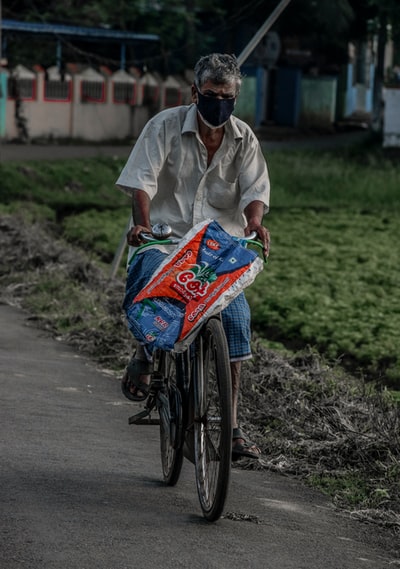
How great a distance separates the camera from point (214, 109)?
20.7 feet

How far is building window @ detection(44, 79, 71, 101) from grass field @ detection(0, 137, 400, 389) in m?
6.49

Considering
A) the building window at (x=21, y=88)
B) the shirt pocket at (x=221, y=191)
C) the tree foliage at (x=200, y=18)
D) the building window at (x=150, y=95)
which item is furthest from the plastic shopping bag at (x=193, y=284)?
the building window at (x=150, y=95)

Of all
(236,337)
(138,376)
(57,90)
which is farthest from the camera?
(57,90)

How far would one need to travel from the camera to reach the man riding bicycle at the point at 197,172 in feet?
20.7

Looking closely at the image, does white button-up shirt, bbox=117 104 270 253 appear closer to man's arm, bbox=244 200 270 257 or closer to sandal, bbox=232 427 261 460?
man's arm, bbox=244 200 270 257

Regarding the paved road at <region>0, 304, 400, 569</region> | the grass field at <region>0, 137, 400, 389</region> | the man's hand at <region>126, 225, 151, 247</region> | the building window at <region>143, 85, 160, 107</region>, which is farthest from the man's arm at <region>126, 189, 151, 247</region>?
the building window at <region>143, 85, 160, 107</region>

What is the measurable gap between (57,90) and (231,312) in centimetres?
3030

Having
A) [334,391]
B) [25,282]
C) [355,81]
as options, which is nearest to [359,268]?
[25,282]

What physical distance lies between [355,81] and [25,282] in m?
41.3

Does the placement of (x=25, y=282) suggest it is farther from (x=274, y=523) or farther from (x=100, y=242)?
(x=274, y=523)

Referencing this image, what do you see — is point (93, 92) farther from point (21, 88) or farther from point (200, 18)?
point (200, 18)

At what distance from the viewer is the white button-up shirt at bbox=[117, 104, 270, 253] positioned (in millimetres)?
6465

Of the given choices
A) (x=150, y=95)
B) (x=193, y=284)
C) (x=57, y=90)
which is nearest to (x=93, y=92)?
(x=57, y=90)

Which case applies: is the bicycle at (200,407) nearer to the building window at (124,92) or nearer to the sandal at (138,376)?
the sandal at (138,376)
